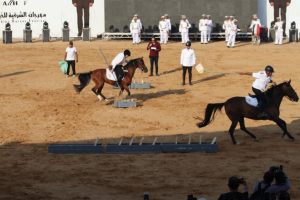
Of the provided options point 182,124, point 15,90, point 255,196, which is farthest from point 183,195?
point 15,90

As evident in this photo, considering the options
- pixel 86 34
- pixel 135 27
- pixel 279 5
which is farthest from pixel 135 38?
pixel 279 5

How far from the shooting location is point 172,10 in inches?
1618

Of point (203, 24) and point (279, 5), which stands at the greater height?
point (279, 5)

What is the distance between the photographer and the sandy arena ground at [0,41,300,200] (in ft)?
52.8

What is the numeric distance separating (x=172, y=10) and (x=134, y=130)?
20551 mm

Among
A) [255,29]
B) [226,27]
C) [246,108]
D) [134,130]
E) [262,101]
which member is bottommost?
[134,130]

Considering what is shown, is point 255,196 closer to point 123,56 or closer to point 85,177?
point 85,177

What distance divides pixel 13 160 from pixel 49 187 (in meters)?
2.59

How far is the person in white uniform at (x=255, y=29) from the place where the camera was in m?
38.8

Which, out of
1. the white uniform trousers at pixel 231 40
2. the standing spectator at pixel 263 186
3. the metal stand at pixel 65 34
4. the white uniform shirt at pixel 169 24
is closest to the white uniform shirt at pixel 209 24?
the white uniform trousers at pixel 231 40

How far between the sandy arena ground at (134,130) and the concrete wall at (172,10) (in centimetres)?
489

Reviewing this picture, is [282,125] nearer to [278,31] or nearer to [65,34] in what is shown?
[278,31]

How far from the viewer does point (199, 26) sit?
Answer: 39.9m

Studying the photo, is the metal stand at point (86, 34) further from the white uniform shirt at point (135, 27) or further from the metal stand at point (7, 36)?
the metal stand at point (7, 36)
